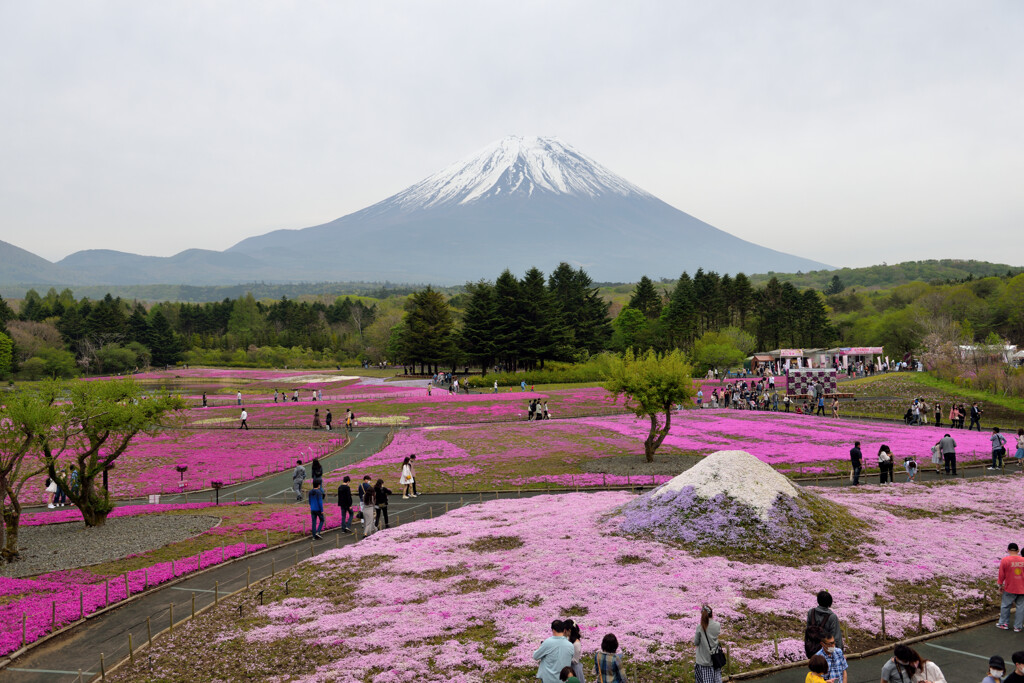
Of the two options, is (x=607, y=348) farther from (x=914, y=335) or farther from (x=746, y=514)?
(x=746, y=514)

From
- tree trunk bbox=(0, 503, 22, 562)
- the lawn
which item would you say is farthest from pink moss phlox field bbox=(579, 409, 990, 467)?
tree trunk bbox=(0, 503, 22, 562)

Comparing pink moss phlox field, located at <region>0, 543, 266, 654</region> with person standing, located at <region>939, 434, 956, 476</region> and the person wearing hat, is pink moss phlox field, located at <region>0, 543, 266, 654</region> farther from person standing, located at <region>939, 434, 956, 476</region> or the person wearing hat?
person standing, located at <region>939, 434, 956, 476</region>

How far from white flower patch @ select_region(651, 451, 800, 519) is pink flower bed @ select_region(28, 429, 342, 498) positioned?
25731mm

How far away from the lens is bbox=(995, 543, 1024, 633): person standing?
43.7ft

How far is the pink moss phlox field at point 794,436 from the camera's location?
34625 millimetres

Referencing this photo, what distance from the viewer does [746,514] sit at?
18.6 meters

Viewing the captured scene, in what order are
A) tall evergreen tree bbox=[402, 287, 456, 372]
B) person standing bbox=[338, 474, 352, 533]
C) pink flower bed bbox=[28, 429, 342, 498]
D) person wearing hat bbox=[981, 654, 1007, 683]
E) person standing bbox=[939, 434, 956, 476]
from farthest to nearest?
Result: tall evergreen tree bbox=[402, 287, 456, 372]
pink flower bed bbox=[28, 429, 342, 498]
person standing bbox=[939, 434, 956, 476]
person standing bbox=[338, 474, 352, 533]
person wearing hat bbox=[981, 654, 1007, 683]

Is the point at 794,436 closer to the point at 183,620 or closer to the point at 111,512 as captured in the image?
the point at 183,620

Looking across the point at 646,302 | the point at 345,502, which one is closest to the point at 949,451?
the point at 345,502

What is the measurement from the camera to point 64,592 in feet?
56.7

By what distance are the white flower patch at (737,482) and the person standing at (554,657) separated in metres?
10.6

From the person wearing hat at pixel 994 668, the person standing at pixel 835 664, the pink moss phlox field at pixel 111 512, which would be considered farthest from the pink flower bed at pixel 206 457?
the person wearing hat at pixel 994 668

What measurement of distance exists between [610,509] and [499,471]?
38.2 ft

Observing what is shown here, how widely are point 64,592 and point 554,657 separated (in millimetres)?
15034
